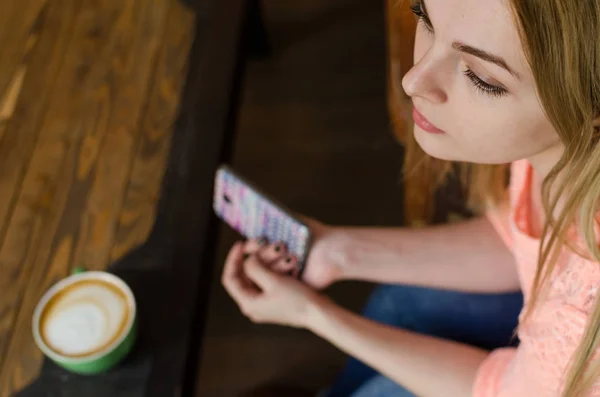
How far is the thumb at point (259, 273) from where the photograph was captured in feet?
2.66

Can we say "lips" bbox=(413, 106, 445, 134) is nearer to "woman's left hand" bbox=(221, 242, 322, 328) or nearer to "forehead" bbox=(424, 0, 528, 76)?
"forehead" bbox=(424, 0, 528, 76)

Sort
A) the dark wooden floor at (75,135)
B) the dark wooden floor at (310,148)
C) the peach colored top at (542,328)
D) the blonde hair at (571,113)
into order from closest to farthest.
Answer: the blonde hair at (571,113), the peach colored top at (542,328), the dark wooden floor at (75,135), the dark wooden floor at (310,148)

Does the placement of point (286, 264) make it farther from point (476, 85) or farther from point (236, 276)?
point (476, 85)

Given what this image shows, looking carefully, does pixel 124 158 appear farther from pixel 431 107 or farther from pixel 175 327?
pixel 431 107

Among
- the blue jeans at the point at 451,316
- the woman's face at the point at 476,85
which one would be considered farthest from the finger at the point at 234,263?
the woman's face at the point at 476,85

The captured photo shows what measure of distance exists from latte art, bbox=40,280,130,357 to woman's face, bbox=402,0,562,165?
0.38 meters

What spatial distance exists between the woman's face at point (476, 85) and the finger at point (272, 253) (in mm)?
281

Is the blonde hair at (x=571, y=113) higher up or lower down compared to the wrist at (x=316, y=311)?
higher up

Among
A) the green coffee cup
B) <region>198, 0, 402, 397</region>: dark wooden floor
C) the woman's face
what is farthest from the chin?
<region>198, 0, 402, 397</region>: dark wooden floor

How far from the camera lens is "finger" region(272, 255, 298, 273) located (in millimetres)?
839

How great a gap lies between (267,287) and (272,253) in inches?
1.8

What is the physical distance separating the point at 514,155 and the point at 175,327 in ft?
1.34

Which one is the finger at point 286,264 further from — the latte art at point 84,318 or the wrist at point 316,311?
the latte art at point 84,318

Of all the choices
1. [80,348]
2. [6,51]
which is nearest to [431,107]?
[80,348]
